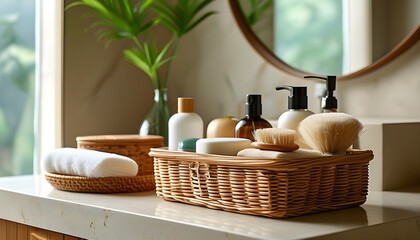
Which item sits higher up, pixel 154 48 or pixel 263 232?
pixel 154 48

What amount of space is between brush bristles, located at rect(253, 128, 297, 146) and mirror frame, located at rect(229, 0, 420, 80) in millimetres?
470

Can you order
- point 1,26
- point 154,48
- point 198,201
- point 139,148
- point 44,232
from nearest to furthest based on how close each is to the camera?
point 198,201 → point 44,232 → point 139,148 → point 1,26 → point 154,48

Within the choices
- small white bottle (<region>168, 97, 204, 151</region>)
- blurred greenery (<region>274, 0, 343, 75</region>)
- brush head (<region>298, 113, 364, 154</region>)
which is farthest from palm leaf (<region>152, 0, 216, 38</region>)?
brush head (<region>298, 113, 364, 154</region>)

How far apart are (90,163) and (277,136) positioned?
438 millimetres

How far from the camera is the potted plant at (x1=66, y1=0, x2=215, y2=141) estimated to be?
5.86 ft

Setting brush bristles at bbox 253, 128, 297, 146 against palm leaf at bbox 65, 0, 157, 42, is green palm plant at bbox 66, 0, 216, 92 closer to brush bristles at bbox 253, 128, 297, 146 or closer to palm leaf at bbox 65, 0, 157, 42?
palm leaf at bbox 65, 0, 157, 42

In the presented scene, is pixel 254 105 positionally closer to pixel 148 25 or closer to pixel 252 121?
pixel 252 121

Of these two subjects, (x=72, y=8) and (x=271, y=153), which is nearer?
(x=271, y=153)

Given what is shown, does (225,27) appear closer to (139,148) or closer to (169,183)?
(139,148)

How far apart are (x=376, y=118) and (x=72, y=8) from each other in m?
0.83

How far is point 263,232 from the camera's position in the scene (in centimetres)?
99

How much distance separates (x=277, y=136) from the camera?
3.71 feet

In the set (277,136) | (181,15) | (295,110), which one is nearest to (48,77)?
(181,15)

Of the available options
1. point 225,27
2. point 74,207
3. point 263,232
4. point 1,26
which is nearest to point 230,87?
point 225,27
